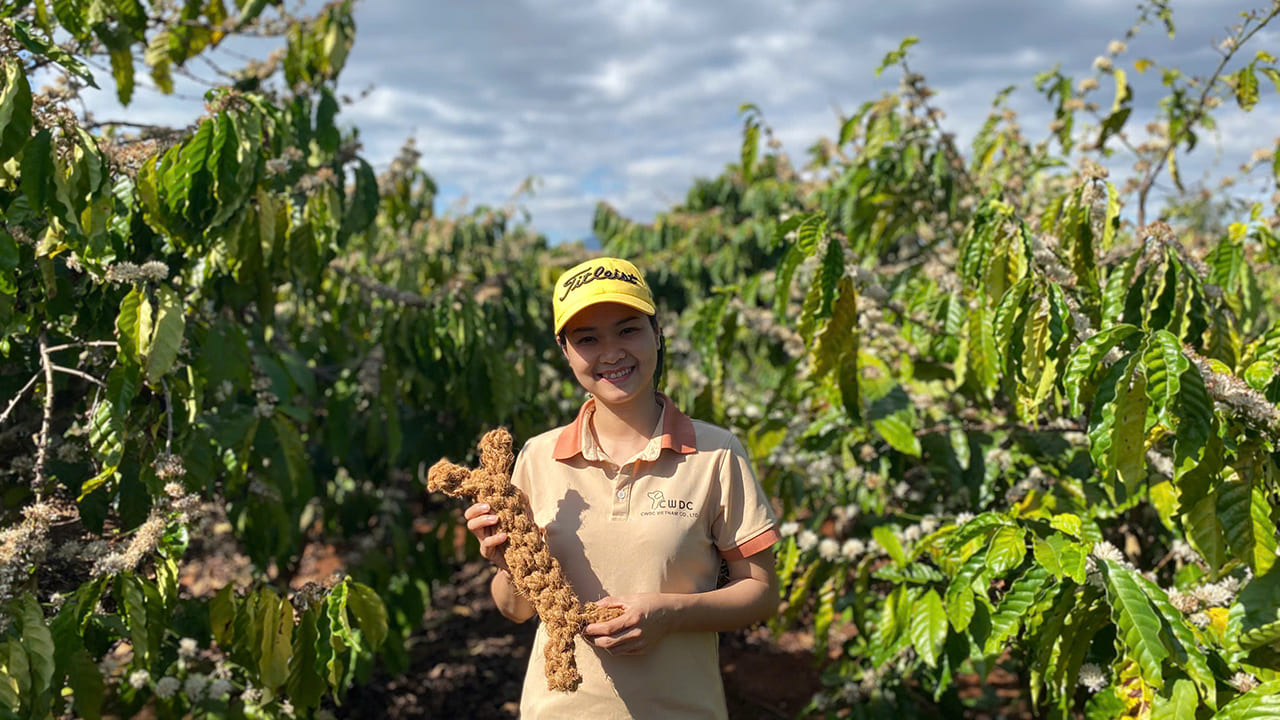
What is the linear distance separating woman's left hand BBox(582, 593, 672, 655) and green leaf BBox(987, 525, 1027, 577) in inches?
30.4

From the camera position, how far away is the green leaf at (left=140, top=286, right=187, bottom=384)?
1.85 m

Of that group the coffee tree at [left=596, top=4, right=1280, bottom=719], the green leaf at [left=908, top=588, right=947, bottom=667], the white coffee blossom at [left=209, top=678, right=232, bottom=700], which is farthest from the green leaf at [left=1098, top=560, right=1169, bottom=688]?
the white coffee blossom at [left=209, top=678, right=232, bottom=700]

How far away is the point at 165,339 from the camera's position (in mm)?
1868

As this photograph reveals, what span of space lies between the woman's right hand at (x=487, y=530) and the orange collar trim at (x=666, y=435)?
18cm

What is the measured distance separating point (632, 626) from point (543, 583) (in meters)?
0.15

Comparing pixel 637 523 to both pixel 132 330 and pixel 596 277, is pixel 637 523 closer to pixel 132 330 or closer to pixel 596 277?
pixel 596 277

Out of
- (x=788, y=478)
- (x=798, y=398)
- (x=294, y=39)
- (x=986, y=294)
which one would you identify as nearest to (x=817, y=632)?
(x=788, y=478)

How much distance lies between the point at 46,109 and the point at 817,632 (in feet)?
8.63

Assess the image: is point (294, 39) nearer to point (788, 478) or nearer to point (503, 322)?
point (503, 322)

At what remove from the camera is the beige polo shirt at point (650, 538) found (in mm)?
1387

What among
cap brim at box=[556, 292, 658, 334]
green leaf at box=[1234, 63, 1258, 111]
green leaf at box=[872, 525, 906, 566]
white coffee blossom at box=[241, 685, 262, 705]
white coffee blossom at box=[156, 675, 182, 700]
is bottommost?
white coffee blossom at box=[241, 685, 262, 705]

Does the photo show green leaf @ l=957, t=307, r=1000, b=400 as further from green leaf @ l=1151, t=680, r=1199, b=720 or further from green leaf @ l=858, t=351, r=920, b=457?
green leaf @ l=1151, t=680, r=1199, b=720

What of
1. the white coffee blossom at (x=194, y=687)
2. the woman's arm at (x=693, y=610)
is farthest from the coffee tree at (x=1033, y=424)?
the white coffee blossom at (x=194, y=687)

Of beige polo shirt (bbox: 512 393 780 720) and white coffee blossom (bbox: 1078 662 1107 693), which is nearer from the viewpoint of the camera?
beige polo shirt (bbox: 512 393 780 720)
